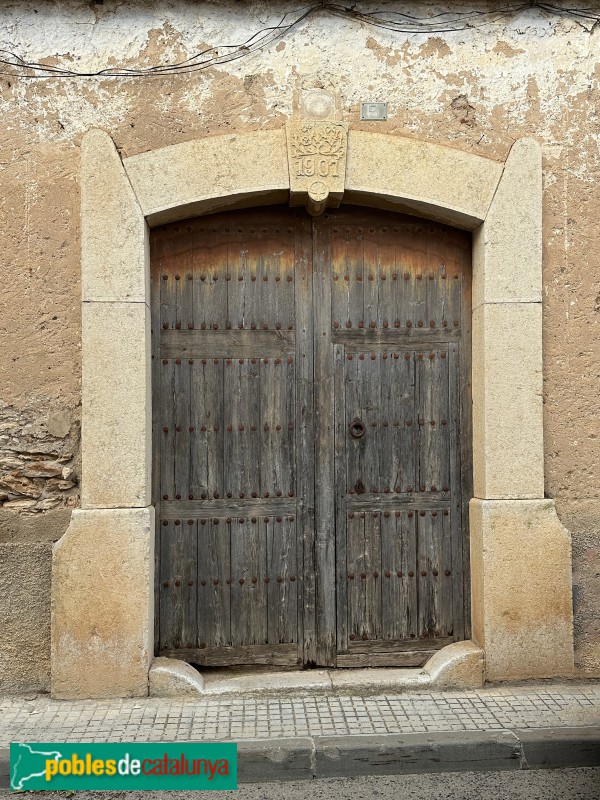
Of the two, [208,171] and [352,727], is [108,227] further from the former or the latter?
[352,727]

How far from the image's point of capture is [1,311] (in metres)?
4.17

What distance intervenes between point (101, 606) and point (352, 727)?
4.70 ft

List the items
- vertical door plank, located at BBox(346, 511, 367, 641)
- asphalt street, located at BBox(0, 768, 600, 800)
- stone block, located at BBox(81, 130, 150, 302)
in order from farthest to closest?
vertical door plank, located at BBox(346, 511, 367, 641)
stone block, located at BBox(81, 130, 150, 302)
asphalt street, located at BBox(0, 768, 600, 800)

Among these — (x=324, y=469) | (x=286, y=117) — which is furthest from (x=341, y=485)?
(x=286, y=117)

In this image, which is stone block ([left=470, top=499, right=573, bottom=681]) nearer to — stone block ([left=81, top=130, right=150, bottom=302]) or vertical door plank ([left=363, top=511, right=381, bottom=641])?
vertical door plank ([left=363, top=511, right=381, bottom=641])

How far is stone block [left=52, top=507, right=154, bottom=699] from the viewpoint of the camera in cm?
406

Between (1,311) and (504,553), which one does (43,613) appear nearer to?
(1,311)

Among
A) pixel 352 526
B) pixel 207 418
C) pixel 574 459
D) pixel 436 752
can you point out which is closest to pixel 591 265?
pixel 574 459

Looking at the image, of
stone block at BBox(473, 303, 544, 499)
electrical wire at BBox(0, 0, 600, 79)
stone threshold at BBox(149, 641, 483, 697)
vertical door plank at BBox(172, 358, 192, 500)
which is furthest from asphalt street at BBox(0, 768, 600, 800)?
electrical wire at BBox(0, 0, 600, 79)

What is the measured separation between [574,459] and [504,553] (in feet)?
2.19

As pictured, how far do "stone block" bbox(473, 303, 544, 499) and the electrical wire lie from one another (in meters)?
Result: 1.62

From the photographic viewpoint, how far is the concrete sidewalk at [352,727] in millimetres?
3525

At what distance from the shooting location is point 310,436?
178 inches

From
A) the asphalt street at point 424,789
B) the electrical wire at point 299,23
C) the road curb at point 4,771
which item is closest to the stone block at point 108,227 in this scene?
the electrical wire at point 299,23
